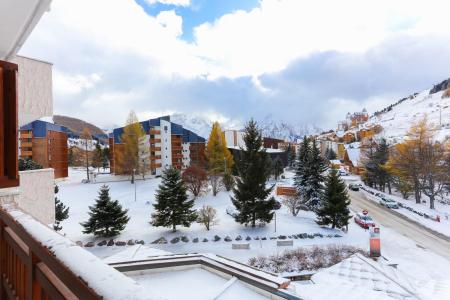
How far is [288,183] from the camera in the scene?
2648 cm

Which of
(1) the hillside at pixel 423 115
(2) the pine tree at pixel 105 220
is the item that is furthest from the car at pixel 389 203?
(1) the hillside at pixel 423 115

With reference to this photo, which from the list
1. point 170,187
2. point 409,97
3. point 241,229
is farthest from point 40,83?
point 409,97

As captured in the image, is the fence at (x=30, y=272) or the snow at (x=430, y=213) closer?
the fence at (x=30, y=272)

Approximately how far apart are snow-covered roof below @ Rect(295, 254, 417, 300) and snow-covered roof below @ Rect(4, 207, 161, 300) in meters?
5.45

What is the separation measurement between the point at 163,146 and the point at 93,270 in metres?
28.4

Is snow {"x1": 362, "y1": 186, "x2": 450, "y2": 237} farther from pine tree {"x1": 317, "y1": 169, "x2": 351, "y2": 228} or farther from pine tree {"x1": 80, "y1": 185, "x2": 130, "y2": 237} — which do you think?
pine tree {"x1": 80, "y1": 185, "x2": 130, "y2": 237}

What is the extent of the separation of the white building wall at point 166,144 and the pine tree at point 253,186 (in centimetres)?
1425

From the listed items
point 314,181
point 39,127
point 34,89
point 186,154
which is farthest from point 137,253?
point 186,154

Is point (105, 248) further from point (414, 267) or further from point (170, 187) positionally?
point (414, 267)

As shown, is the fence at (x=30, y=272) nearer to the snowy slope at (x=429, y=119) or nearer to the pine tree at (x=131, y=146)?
the pine tree at (x=131, y=146)

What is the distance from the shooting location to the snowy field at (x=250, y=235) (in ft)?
35.8

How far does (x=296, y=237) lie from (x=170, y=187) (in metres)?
6.57

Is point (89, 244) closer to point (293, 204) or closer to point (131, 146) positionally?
point (293, 204)

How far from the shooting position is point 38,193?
20.1ft
